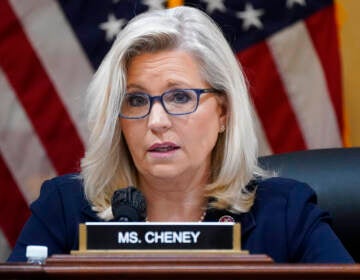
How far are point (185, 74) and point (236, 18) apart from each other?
137 cm

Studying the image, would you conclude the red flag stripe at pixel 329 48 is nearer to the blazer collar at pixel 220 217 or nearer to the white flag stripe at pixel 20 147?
the white flag stripe at pixel 20 147

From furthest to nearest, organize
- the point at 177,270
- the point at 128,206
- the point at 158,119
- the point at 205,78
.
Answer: the point at 205,78 < the point at 158,119 < the point at 128,206 < the point at 177,270

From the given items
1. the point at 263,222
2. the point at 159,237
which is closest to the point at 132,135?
the point at 263,222

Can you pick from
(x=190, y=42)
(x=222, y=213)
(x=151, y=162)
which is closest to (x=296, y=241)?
(x=222, y=213)

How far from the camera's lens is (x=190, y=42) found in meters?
2.61

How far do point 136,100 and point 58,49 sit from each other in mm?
1337

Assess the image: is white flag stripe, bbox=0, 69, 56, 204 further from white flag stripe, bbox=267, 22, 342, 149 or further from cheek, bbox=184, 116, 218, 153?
cheek, bbox=184, 116, 218, 153

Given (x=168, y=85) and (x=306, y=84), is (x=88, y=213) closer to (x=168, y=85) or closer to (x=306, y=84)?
(x=168, y=85)

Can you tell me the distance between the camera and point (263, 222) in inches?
101

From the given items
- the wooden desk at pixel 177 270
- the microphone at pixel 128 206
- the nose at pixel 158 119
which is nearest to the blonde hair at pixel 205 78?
the nose at pixel 158 119

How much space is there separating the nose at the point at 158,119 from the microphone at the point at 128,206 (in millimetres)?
337

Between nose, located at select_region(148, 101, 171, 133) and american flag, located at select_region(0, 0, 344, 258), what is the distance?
1.34 meters

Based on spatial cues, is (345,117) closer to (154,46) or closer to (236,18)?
(236,18)
